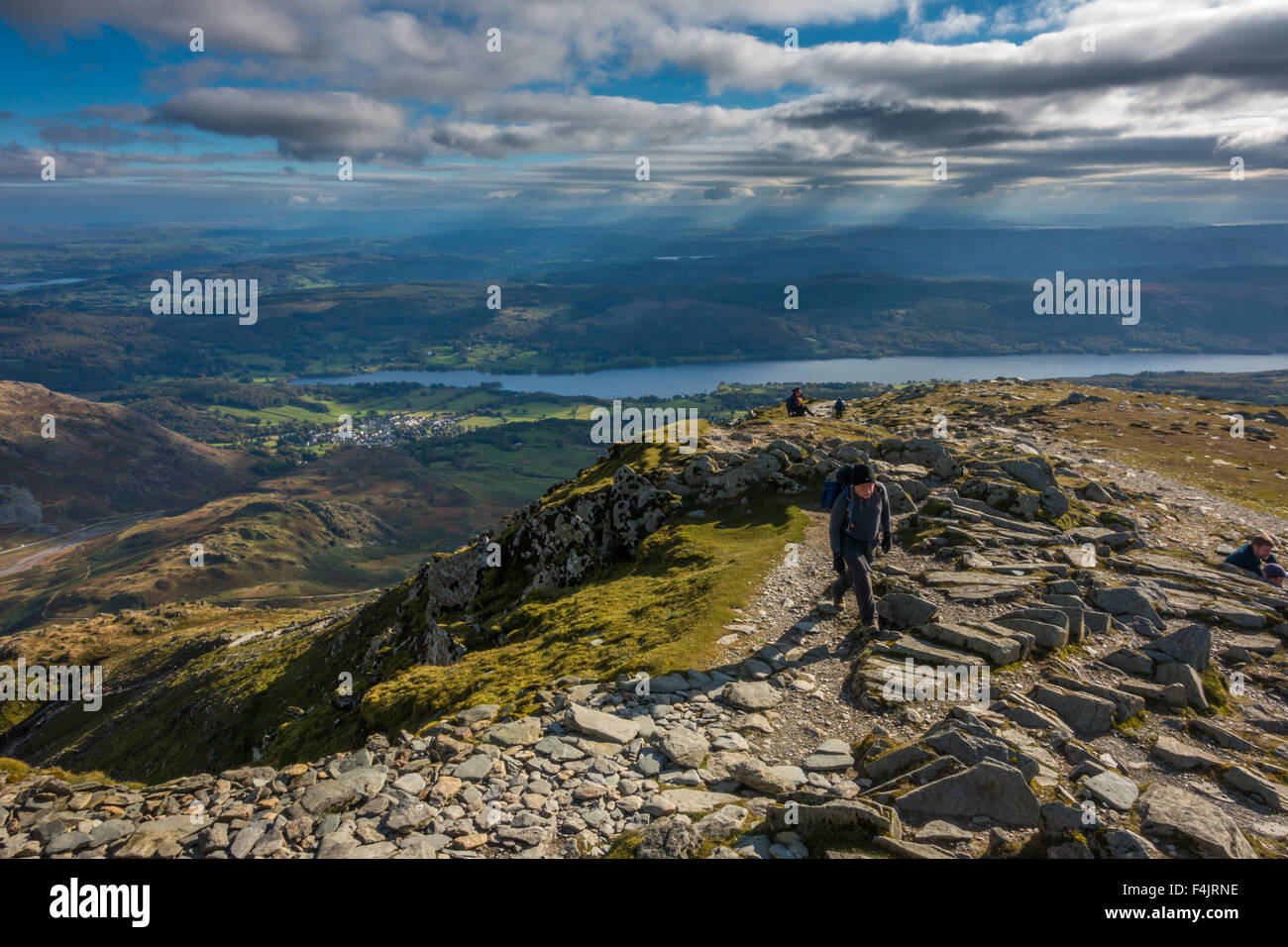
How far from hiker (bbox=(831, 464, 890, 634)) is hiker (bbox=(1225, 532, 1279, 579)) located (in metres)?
14.5

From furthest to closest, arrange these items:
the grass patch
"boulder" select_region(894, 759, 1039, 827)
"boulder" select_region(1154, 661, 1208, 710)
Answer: the grass patch
"boulder" select_region(1154, 661, 1208, 710)
"boulder" select_region(894, 759, 1039, 827)

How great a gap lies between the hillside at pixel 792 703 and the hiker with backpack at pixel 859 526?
44.7 inches

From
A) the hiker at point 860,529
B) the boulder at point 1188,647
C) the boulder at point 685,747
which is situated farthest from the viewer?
the hiker at point 860,529

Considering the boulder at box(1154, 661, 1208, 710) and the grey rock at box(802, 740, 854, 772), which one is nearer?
the grey rock at box(802, 740, 854, 772)

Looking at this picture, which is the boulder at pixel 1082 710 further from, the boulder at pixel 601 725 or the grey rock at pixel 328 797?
the grey rock at pixel 328 797

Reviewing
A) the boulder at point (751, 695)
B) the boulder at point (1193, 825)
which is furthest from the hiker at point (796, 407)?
the boulder at point (1193, 825)

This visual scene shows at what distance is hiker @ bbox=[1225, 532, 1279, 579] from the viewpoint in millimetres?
21188

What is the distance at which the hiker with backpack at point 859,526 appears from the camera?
660 inches

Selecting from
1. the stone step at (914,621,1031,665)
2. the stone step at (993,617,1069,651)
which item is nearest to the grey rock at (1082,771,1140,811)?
the stone step at (914,621,1031,665)

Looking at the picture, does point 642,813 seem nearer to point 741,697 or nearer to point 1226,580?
point 741,697

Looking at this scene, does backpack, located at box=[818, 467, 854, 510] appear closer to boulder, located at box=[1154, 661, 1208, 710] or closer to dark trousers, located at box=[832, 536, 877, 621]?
dark trousers, located at box=[832, 536, 877, 621]

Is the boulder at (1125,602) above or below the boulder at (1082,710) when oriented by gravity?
above

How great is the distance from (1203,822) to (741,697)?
7.77 meters
